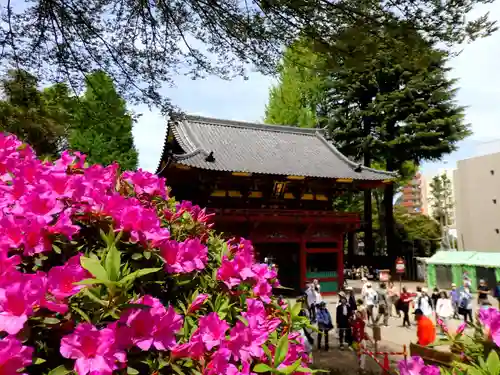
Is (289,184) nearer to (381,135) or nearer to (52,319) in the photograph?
(381,135)

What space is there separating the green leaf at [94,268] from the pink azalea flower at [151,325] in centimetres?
10

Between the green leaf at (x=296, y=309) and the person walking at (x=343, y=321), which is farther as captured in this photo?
the person walking at (x=343, y=321)

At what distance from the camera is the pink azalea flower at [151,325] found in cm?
103

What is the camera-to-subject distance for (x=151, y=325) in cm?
106

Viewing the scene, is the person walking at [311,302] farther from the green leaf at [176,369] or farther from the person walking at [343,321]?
the green leaf at [176,369]

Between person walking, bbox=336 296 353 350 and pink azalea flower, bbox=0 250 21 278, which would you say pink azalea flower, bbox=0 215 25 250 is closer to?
pink azalea flower, bbox=0 250 21 278

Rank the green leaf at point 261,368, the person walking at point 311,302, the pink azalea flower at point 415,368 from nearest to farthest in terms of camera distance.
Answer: the green leaf at point 261,368
the pink azalea flower at point 415,368
the person walking at point 311,302

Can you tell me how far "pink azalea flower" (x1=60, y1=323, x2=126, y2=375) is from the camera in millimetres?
942

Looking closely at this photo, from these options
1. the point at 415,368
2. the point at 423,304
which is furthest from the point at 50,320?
the point at 423,304

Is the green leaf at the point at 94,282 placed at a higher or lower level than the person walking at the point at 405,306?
higher

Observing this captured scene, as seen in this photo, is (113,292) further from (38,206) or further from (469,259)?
(469,259)

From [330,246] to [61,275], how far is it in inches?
721

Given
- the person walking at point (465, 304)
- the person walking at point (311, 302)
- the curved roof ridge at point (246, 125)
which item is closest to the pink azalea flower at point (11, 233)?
the person walking at point (311, 302)

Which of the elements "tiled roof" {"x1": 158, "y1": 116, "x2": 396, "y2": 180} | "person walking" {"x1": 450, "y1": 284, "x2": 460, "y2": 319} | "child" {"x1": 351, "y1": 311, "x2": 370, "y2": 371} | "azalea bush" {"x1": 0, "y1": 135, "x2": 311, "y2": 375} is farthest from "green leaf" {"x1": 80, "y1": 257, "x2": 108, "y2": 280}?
"tiled roof" {"x1": 158, "y1": 116, "x2": 396, "y2": 180}
